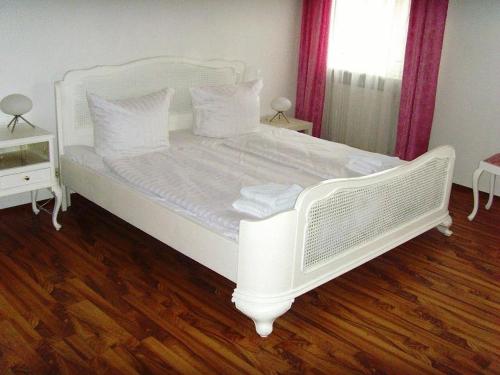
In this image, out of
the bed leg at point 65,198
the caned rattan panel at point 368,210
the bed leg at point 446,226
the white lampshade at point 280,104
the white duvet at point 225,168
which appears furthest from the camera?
the white lampshade at point 280,104

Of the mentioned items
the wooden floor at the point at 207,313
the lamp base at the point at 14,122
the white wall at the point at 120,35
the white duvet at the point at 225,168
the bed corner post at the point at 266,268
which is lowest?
the wooden floor at the point at 207,313

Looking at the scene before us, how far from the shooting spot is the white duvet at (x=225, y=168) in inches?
114

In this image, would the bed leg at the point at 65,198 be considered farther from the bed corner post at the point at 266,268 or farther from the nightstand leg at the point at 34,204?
the bed corner post at the point at 266,268

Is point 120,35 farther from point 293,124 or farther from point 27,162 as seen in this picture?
point 293,124

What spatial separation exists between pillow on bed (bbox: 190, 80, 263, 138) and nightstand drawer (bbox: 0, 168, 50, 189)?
46.4 inches

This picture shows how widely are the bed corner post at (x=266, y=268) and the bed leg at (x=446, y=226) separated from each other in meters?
1.56

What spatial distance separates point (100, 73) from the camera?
12.7ft

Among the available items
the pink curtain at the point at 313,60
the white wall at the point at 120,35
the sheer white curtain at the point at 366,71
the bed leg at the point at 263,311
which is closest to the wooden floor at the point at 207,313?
the bed leg at the point at 263,311

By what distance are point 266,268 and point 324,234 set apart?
0.38 m

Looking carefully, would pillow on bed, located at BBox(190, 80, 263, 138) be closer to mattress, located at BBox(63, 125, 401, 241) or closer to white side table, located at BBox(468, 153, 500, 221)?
mattress, located at BBox(63, 125, 401, 241)

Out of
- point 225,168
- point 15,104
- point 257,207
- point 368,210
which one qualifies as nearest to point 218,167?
point 225,168

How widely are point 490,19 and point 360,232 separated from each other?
2297 millimetres

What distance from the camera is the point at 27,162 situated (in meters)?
3.47

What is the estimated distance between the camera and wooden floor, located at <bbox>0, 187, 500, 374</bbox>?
241 centimetres
